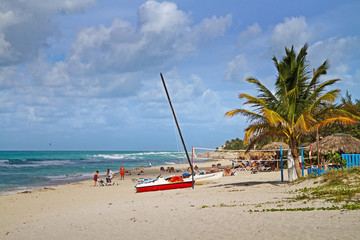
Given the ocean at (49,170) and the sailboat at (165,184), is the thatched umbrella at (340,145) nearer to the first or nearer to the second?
the sailboat at (165,184)

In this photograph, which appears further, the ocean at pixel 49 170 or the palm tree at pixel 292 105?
the ocean at pixel 49 170

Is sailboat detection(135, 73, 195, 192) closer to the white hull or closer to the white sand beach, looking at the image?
the white hull

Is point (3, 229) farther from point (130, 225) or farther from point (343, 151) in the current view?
point (343, 151)

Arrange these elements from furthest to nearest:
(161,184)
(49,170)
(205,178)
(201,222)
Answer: (49,170) < (205,178) < (161,184) < (201,222)

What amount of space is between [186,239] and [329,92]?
10.0m

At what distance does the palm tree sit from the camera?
14336 millimetres

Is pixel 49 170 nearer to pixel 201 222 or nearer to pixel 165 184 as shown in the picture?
pixel 165 184

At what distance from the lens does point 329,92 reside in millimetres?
14094

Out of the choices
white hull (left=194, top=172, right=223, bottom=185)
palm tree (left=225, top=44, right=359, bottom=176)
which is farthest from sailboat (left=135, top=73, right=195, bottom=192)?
palm tree (left=225, top=44, right=359, bottom=176)

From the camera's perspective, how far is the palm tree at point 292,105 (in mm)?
14336

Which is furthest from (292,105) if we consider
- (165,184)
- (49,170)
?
(49,170)

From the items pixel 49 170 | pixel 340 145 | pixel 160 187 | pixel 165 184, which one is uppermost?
pixel 340 145

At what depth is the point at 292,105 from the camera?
14.6m

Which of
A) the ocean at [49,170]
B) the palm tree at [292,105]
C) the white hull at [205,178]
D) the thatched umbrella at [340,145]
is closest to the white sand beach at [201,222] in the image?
the palm tree at [292,105]
